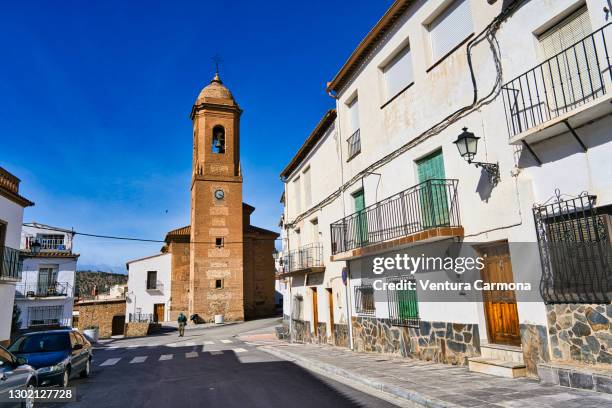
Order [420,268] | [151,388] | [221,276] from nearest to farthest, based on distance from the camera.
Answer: [151,388] < [420,268] < [221,276]

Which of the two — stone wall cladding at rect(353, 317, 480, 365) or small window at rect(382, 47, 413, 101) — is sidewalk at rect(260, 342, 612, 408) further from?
small window at rect(382, 47, 413, 101)

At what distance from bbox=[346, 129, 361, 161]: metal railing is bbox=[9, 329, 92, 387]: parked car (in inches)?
353

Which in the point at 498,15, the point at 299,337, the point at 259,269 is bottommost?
the point at 299,337

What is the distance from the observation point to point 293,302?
1900 centimetres

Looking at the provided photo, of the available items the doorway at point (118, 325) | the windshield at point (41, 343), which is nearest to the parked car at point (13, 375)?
the windshield at point (41, 343)

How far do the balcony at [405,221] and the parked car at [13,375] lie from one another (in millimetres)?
7105

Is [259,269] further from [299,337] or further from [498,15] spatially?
[498,15]

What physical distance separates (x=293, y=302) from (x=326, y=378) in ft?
33.6

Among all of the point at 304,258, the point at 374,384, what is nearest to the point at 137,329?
the point at 304,258

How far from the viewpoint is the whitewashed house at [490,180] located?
5.92 m

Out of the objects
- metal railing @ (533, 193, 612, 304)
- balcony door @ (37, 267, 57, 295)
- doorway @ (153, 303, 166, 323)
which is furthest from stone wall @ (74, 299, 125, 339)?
metal railing @ (533, 193, 612, 304)

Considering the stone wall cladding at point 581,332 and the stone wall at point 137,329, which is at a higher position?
the stone wall cladding at point 581,332

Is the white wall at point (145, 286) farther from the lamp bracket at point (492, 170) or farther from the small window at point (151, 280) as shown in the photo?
the lamp bracket at point (492, 170)

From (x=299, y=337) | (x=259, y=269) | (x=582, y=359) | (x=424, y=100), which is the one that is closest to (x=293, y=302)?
(x=299, y=337)
